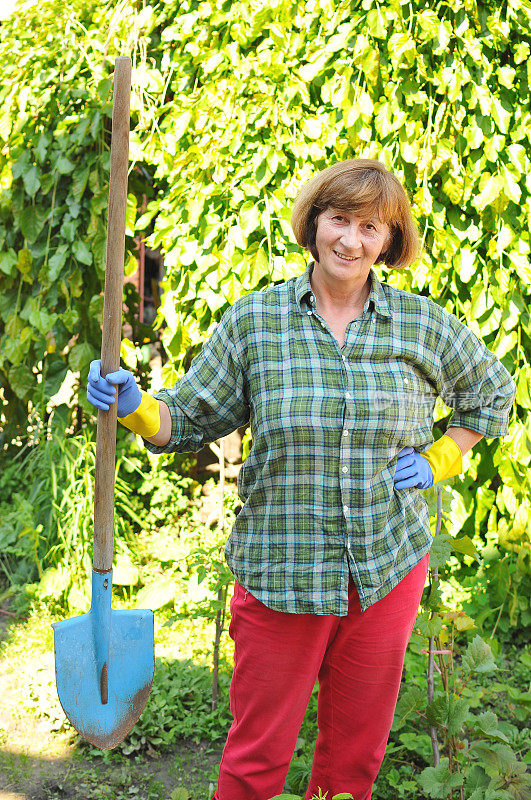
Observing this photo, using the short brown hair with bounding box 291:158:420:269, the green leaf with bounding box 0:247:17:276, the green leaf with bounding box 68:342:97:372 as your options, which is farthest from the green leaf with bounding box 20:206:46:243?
the short brown hair with bounding box 291:158:420:269

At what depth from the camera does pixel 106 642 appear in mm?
→ 1683

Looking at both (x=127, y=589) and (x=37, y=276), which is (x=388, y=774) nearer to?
(x=127, y=589)

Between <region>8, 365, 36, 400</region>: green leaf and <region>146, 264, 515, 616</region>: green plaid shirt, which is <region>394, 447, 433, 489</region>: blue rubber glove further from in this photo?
<region>8, 365, 36, 400</region>: green leaf

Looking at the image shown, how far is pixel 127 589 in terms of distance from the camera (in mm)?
3217

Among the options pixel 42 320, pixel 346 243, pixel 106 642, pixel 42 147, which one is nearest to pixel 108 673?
pixel 106 642

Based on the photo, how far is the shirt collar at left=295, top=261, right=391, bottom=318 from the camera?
1.62 metres

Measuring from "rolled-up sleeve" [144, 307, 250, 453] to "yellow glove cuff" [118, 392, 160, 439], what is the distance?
61 mm

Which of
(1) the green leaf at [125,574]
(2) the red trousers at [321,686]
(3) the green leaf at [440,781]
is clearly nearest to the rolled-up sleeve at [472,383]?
(2) the red trousers at [321,686]

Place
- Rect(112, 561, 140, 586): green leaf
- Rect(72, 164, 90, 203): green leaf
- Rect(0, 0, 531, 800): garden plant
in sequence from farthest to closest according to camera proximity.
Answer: Rect(72, 164, 90, 203): green leaf
Rect(112, 561, 140, 586): green leaf
Rect(0, 0, 531, 800): garden plant

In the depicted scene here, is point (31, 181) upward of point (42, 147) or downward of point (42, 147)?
downward

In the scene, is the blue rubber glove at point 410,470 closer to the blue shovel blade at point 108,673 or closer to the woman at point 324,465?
the woman at point 324,465

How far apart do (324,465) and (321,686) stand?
1.79 ft

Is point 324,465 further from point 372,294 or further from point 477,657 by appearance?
point 477,657

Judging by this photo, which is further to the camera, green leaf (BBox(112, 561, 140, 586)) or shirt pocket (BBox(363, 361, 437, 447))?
green leaf (BBox(112, 561, 140, 586))
